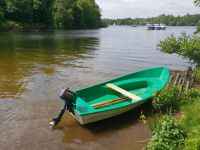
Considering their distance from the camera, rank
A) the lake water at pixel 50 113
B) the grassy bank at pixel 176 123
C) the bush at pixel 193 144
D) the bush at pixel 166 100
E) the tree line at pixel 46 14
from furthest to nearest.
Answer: the tree line at pixel 46 14
the bush at pixel 166 100
the lake water at pixel 50 113
the grassy bank at pixel 176 123
the bush at pixel 193 144

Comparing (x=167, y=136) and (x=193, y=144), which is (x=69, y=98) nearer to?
(x=167, y=136)

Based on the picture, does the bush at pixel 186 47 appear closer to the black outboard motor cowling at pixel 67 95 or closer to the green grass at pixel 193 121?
the green grass at pixel 193 121

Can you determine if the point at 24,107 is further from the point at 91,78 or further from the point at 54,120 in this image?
the point at 91,78

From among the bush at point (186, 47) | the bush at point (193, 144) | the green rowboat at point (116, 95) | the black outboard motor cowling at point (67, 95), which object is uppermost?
the bush at point (186, 47)

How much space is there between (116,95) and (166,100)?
2600 mm

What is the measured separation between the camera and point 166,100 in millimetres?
11938

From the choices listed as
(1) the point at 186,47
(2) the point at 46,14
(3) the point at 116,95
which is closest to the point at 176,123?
(3) the point at 116,95

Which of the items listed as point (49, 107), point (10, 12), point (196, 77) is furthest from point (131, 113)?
point (10, 12)

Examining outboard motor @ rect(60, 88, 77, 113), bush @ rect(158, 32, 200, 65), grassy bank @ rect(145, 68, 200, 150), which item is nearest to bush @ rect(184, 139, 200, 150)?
grassy bank @ rect(145, 68, 200, 150)

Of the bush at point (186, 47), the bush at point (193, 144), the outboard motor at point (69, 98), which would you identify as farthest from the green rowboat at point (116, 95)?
the bush at point (193, 144)

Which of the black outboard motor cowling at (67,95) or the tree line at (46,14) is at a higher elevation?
the tree line at (46,14)

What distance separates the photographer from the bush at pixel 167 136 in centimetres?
779

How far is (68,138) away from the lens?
1048 cm

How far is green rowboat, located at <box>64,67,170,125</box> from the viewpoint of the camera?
11.0 m
